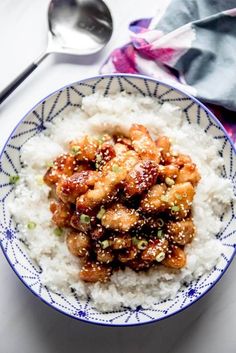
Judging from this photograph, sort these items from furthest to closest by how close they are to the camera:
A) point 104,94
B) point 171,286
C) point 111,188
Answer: point 104,94 < point 171,286 < point 111,188

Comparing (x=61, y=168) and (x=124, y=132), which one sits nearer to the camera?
(x=61, y=168)

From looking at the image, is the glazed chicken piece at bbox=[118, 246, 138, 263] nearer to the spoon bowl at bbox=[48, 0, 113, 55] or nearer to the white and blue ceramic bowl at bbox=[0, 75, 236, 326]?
the white and blue ceramic bowl at bbox=[0, 75, 236, 326]

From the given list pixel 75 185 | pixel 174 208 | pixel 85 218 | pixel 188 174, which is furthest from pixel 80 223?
pixel 188 174

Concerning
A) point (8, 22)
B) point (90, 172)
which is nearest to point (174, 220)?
point (90, 172)

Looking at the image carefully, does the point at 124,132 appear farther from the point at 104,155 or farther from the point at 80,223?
the point at 80,223

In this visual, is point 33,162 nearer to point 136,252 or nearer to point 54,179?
point 54,179

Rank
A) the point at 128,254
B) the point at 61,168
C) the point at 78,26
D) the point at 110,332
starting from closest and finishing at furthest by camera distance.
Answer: the point at 128,254, the point at 61,168, the point at 110,332, the point at 78,26
